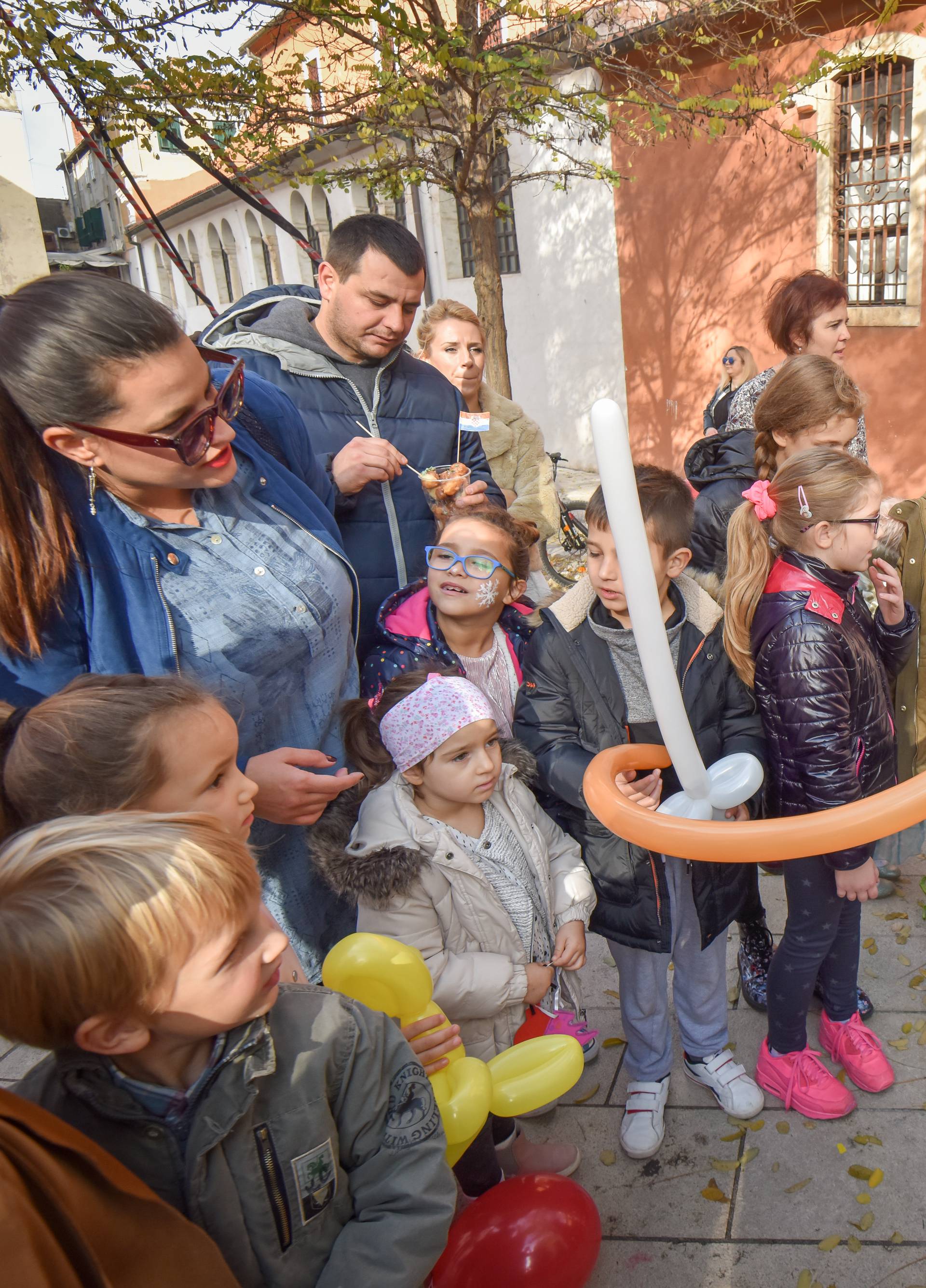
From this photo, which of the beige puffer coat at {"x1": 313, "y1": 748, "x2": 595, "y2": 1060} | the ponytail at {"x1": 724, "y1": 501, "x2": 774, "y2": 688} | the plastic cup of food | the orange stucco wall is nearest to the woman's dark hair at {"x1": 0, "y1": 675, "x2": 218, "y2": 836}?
the beige puffer coat at {"x1": 313, "y1": 748, "x2": 595, "y2": 1060}

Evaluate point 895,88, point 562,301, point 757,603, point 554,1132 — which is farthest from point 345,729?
point 562,301

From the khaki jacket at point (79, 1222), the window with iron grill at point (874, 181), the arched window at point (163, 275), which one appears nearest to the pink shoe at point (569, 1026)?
the khaki jacket at point (79, 1222)

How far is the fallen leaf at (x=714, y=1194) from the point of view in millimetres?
2357

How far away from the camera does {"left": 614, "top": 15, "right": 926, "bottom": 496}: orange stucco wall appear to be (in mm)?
9047

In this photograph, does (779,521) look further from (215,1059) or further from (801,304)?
(215,1059)

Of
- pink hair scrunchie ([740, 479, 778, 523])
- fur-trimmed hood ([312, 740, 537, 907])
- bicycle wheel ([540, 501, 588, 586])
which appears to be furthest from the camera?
bicycle wheel ([540, 501, 588, 586])

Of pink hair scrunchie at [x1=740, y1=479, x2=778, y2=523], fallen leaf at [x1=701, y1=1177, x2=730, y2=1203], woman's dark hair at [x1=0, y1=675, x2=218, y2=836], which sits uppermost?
pink hair scrunchie at [x1=740, y1=479, x2=778, y2=523]

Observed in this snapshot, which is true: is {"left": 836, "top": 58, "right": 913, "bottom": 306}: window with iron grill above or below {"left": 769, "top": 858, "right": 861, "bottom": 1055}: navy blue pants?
above

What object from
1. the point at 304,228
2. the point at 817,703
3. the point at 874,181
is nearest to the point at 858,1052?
the point at 817,703

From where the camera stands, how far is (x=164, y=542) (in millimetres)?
1852

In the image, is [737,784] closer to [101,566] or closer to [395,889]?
[395,889]

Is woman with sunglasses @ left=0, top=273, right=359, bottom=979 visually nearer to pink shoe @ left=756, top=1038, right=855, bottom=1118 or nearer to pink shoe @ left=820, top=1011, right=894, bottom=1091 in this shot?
pink shoe @ left=756, top=1038, right=855, bottom=1118

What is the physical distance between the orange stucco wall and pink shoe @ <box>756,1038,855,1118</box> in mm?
7636

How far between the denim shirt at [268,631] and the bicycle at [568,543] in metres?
6.71
